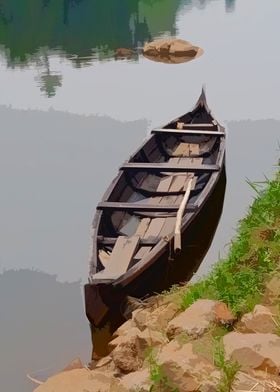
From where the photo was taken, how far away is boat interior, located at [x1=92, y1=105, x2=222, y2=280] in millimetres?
10305

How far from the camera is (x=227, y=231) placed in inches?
519

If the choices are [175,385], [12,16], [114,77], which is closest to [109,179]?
[175,385]

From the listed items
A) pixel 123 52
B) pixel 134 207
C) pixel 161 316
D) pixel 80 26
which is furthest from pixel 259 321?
pixel 80 26

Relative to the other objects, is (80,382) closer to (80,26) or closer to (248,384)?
(248,384)

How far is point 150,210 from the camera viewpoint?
11766mm

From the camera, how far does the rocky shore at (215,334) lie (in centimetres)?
475

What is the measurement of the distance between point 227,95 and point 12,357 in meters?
16.4

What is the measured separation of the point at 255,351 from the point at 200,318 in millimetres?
1559

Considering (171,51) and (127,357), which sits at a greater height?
(127,357)

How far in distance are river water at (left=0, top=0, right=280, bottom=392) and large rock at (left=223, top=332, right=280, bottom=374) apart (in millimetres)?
4598

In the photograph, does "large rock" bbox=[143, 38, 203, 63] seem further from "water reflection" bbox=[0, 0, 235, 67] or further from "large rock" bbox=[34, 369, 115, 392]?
"large rock" bbox=[34, 369, 115, 392]

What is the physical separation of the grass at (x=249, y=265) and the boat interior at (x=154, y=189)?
6.98 ft

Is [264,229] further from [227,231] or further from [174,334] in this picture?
[227,231]

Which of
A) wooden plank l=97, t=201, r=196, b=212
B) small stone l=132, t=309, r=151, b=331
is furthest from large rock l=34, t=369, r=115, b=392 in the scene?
wooden plank l=97, t=201, r=196, b=212
